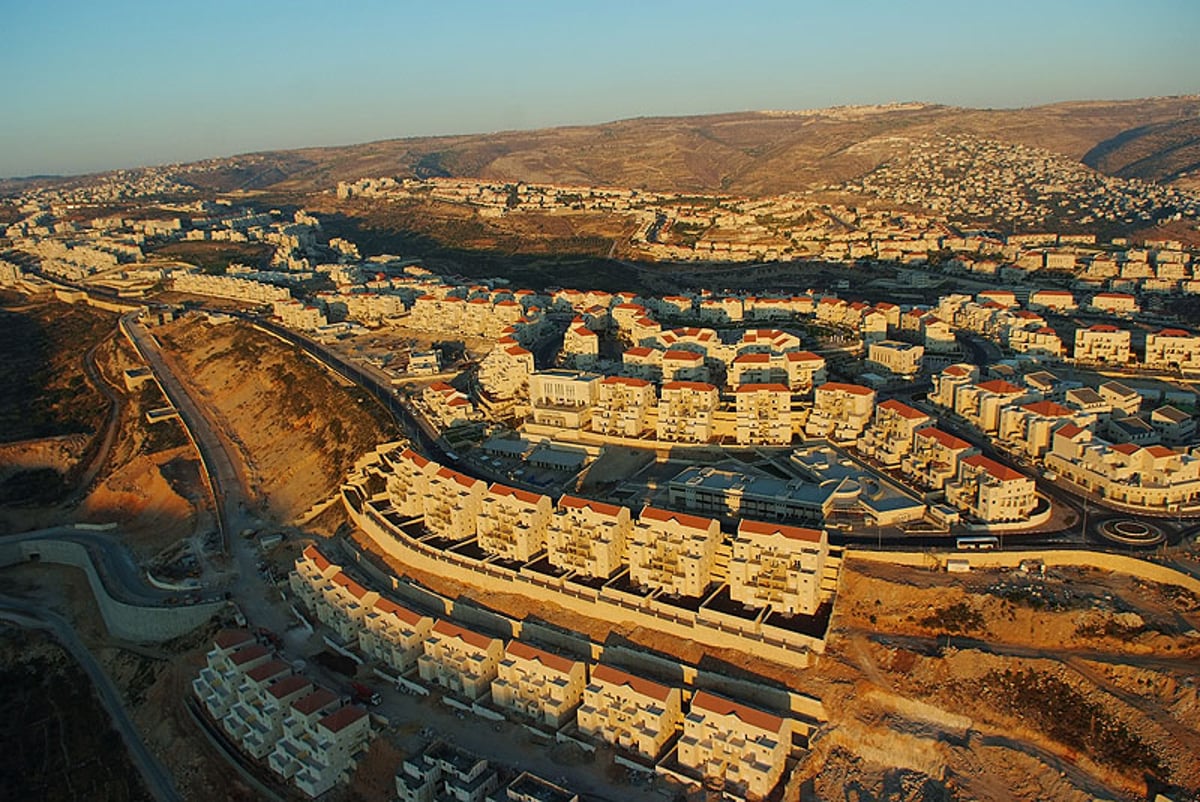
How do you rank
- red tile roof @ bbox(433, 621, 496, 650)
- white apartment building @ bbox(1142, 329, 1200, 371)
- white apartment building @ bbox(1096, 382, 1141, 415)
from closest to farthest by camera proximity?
red tile roof @ bbox(433, 621, 496, 650) → white apartment building @ bbox(1096, 382, 1141, 415) → white apartment building @ bbox(1142, 329, 1200, 371)

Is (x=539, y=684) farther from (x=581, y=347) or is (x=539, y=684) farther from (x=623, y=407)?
(x=581, y=347)

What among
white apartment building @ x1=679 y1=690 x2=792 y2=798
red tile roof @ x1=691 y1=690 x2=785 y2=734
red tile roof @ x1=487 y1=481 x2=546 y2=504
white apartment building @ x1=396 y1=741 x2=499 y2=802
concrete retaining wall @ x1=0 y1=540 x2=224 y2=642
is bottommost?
concrete retaining wall @ x1=0 y1=540 x2=224 y2=642

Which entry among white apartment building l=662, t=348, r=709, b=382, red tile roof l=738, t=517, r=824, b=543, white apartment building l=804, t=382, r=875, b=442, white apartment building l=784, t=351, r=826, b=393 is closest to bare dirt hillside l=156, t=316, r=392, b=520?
white apartment building l=662, t=348, r=709, b=382

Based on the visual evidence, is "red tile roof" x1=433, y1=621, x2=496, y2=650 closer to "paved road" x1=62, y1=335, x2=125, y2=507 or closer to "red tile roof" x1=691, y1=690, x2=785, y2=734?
"red tile roof" x1=691, y1=690, x2=785, y2=734

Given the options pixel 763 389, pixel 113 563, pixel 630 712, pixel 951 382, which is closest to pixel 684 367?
pixel 763 389

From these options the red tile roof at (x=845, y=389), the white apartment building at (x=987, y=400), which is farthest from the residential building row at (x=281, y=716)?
the white apartment building at (x=987, y=400)
